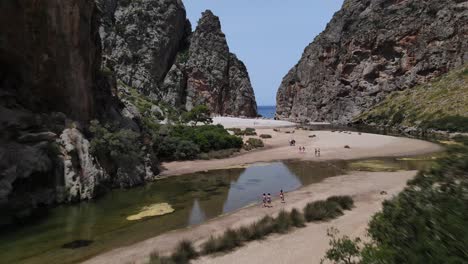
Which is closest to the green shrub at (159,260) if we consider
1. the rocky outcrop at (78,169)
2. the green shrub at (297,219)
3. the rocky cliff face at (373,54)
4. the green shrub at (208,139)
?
the green shrub at (297,219)

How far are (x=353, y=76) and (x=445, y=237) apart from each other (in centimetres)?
14309

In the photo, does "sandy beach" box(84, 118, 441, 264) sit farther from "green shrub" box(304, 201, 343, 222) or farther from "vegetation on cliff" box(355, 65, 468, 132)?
"vegetation on cliff" box(355, 65, 468, 132)

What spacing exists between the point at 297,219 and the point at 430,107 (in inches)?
3394

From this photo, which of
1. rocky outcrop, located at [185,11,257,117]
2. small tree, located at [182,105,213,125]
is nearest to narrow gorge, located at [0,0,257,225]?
small tree, located at [182,105,213,125]

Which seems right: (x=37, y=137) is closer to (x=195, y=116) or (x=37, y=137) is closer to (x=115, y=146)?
(x=115, y=146)

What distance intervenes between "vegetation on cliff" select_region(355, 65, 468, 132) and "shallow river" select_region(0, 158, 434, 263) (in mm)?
41693

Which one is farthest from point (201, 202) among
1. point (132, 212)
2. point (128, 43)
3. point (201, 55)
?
point (201, 55)

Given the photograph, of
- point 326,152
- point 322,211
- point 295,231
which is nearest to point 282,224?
point 295,231

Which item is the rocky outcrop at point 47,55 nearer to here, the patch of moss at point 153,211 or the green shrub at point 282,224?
the patch of moss at point 153,211

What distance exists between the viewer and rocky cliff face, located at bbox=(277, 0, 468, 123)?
115 m

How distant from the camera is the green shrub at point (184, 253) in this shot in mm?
18197

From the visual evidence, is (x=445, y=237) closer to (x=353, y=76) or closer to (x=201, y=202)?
(x=201, y=202)

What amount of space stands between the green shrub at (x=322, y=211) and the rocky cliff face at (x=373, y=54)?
350ft

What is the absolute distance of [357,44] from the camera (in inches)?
5433
